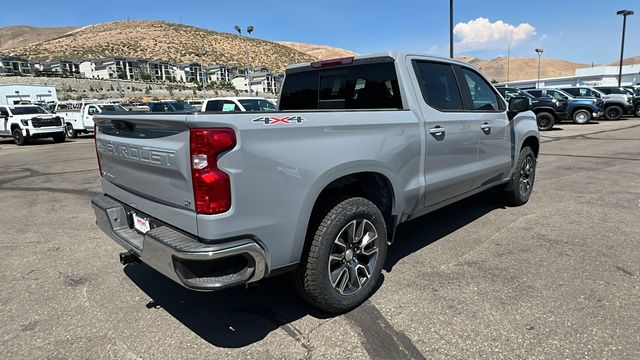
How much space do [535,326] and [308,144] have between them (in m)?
1.98

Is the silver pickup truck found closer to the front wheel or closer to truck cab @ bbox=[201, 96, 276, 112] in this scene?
truck cab @ bbox=[201, 96, 276, 112]

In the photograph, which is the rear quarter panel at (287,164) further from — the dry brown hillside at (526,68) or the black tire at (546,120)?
the dry brown hillside at (526,68)

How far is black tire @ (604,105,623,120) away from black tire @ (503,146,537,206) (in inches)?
826

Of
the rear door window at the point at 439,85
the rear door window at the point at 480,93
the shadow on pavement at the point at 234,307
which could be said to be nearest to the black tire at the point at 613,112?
the rear door window at the point at 480,93

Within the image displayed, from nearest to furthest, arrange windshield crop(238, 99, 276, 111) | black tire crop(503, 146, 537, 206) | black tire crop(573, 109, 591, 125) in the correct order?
black tire crop(503, 146, 537, 206), windshield crop(238, 99, 276, 111), black tire crop(573, 109, 591, 125)

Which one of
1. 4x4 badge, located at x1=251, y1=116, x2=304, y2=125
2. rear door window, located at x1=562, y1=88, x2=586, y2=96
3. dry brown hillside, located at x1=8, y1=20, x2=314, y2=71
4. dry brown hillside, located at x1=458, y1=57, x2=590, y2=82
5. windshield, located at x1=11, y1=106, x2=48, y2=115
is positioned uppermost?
dry brown hillside, located at x1=8, y1=20, x2=314, y2=71

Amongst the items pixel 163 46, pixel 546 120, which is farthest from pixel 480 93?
pixel 163 46

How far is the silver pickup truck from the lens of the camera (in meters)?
2.34

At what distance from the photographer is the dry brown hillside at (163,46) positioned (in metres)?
108

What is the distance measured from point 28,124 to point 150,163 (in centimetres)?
1943

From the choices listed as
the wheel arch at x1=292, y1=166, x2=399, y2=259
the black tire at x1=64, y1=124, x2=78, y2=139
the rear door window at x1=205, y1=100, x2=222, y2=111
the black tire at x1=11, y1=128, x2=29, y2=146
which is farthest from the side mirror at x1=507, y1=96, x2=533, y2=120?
the black tire at x1=64, y1=124, x2=78, y2=139

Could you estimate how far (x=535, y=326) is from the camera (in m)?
2.83

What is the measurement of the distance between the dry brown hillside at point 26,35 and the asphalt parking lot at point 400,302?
208526mm

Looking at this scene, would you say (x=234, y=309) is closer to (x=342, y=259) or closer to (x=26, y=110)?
(x=342, y=259)
